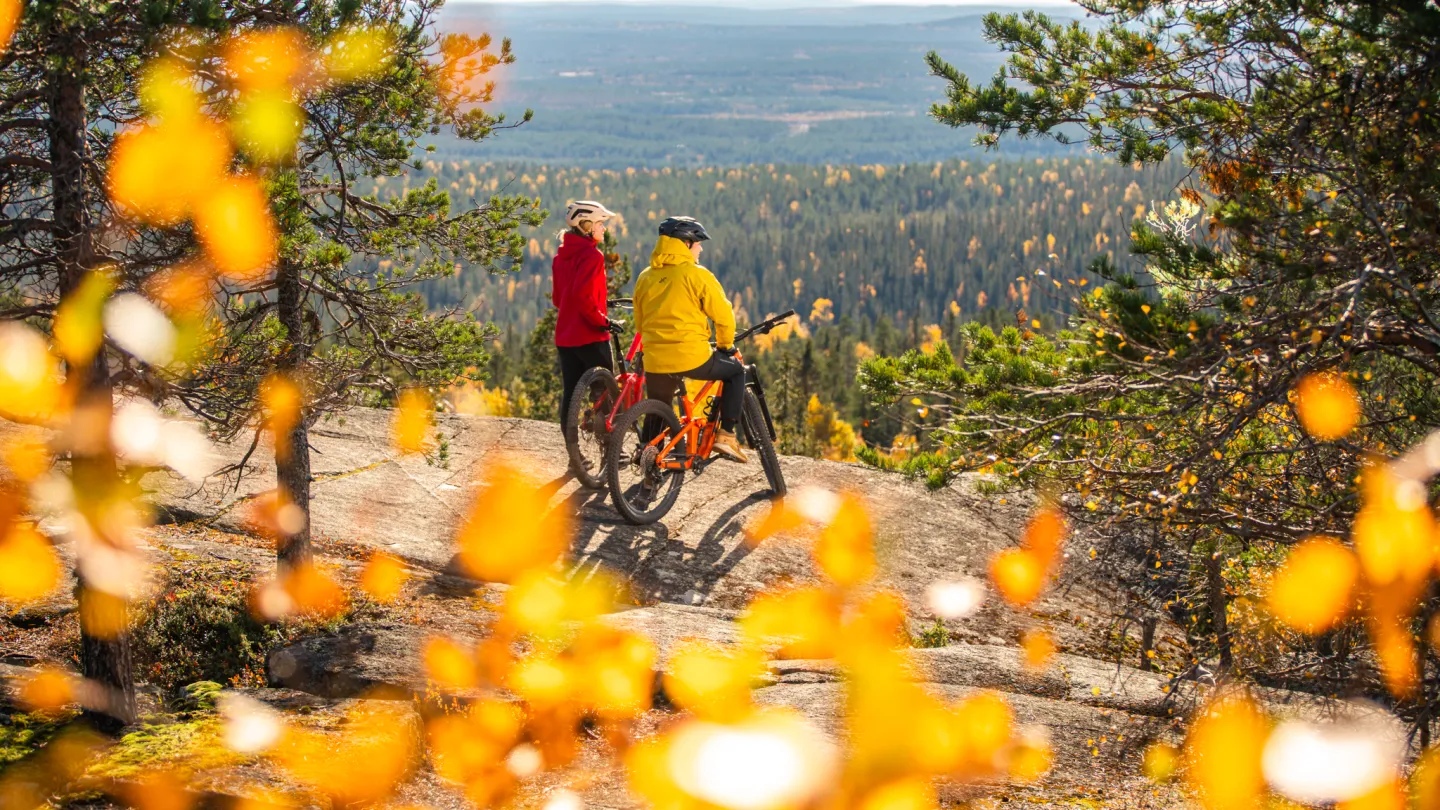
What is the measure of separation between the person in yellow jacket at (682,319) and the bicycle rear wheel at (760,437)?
36 centimetres

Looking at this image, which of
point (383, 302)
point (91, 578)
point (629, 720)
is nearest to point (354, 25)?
point (383, 302)

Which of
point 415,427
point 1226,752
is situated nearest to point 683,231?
point 415,427

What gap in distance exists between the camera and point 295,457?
7863mm

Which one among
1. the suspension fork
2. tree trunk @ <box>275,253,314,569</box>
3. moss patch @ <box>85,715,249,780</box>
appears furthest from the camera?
the suspension fork

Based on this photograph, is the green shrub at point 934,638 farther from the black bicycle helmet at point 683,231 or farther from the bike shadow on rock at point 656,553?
the black bicycle helmet at point 683,231

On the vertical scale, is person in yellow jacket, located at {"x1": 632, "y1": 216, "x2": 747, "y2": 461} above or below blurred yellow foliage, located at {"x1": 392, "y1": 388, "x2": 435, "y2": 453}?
above

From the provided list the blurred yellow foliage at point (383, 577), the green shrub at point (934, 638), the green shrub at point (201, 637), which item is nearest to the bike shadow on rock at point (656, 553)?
the blurred yellow foliage at point (383, 577)

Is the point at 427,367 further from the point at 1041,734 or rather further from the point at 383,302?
the point at 1041,734

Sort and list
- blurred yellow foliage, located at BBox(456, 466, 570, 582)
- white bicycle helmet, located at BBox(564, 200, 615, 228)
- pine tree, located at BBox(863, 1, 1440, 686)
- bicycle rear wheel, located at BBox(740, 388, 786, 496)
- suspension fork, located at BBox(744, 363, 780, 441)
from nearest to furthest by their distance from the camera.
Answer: pine tree, located at BBox(863, 1, 1440, 686) < blurred yellow foliage, located at BBox(456, 466, 570, 582) < white bicycle helmet, located at BBox(564, 200, 615, 228) < suspension fork, located at BBox(744, 363, 780, 441) < bicycle rear wheel, located at BBox(740, 388, 786, 496)

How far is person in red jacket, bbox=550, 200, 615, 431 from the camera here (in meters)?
9.58

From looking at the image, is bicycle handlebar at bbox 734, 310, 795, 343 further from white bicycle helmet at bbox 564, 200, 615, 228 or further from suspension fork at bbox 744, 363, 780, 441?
white bicycle helmet at bbox 564, 200, 615, 228

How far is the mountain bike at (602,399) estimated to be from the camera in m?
9.66

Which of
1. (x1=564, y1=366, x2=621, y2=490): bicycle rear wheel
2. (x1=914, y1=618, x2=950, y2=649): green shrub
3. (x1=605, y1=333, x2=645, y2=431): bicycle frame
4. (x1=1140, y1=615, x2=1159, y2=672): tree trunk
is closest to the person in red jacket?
(x1=564, y1=366, x2=621, y2=490): bicycle rear wheel

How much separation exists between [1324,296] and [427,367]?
5.81 meters
